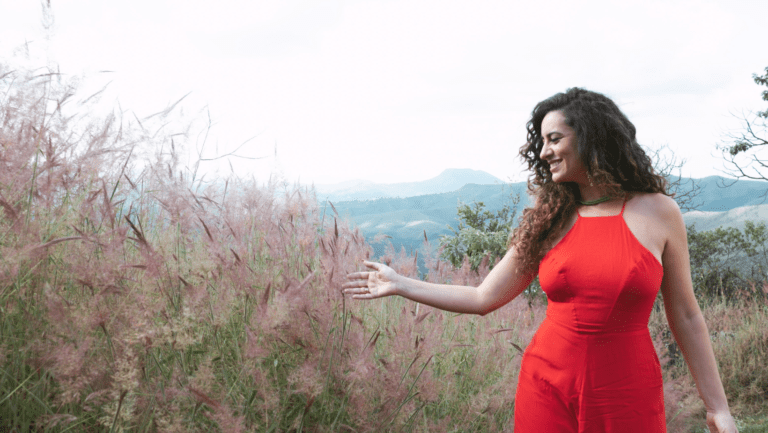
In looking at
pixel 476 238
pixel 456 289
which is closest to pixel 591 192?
pixel 456 289

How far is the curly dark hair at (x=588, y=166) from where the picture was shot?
1908 millimetres

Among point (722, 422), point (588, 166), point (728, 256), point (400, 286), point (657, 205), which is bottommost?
point (728, 256)

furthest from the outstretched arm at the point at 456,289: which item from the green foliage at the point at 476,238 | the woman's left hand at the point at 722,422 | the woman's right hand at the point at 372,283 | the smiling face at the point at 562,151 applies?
the green foliage at the point at 476,238

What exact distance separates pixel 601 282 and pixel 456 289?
24.4 inches

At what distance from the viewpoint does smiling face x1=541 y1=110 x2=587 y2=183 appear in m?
1.93

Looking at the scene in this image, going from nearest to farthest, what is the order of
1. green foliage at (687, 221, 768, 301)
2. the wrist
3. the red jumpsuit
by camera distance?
the red jumpsuit → the wrist → green foliage at (687, 221, 768, 301)

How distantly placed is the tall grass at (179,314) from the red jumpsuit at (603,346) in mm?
688

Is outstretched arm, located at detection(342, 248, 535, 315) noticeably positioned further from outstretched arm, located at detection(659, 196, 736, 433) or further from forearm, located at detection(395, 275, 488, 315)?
outstretched arm, located at detection(659, 196, 736, 433)

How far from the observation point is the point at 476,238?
780 centimetres

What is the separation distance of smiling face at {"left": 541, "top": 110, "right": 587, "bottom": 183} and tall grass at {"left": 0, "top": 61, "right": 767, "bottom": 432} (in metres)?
0.98

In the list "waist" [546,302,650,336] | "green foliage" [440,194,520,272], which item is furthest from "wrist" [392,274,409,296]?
"green foliage" [440,194,520,272]

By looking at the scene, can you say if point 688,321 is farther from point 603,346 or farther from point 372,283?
point 372,283

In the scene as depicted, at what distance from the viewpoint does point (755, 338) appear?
18.3ft

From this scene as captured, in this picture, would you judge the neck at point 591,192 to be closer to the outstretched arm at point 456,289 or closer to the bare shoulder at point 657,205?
the bare shoulder at point 657,205
